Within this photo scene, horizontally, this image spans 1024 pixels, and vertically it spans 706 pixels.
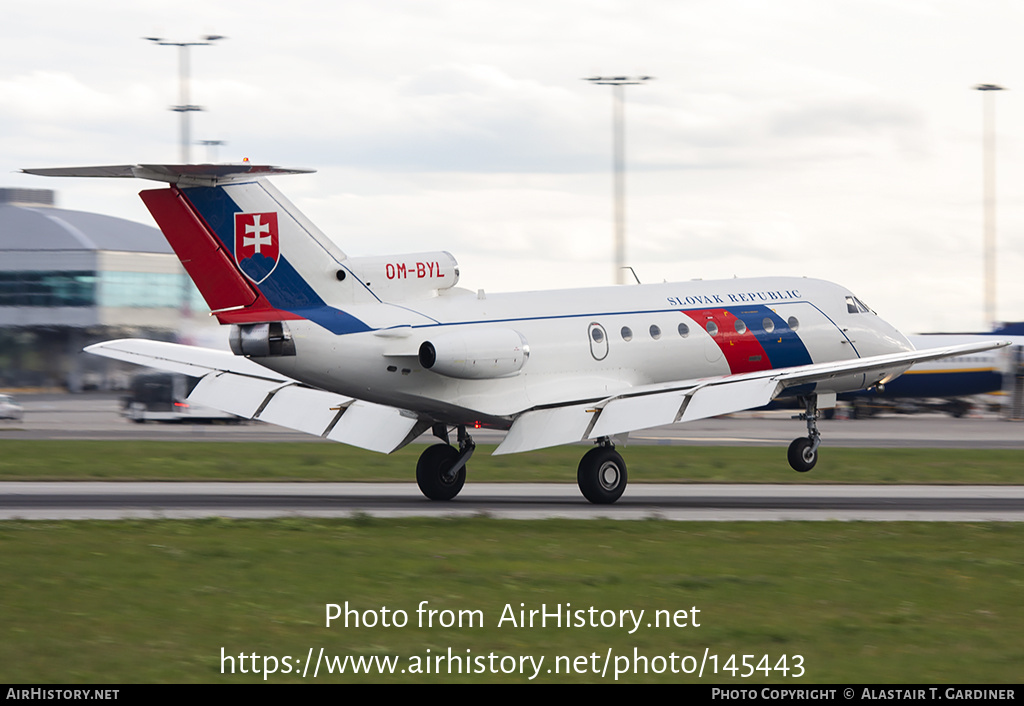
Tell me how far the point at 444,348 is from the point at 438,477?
132 inches

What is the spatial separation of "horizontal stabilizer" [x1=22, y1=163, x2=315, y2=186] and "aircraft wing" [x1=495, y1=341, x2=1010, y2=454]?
6.46 m

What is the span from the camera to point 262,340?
74.6 ft

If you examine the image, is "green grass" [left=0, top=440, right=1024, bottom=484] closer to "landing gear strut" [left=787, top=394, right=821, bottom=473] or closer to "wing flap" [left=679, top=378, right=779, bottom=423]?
"landing gear strut" [left=787, top=394, right=821, bottom=473]

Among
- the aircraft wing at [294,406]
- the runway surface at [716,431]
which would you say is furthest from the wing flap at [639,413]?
the runway surface at [716,431]

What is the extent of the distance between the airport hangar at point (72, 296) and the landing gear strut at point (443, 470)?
45717mm

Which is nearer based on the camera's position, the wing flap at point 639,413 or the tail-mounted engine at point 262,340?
the tail-mounted engine at point 262,340

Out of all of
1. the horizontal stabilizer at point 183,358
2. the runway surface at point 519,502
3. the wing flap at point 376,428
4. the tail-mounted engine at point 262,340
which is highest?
the tail-mounted engine at point 262,340

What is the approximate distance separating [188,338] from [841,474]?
35331 mm

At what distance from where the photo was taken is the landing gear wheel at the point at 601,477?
81.3ft

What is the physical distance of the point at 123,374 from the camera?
85188 mm

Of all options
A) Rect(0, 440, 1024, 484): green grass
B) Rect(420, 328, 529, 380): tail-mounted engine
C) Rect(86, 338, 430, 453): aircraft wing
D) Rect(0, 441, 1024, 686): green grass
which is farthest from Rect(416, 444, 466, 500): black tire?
Rect(0, 440, 1024, 484): green grass

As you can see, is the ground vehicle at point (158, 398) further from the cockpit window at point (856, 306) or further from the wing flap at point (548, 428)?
the wing flap at point (548, 428)

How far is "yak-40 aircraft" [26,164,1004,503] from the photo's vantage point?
74.7 feet
